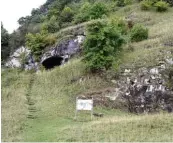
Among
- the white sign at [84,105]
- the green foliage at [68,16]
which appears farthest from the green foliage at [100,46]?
the green foliage at [68,16]

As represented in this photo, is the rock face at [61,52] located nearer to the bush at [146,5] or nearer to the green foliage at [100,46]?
the green foliage at [100,46]

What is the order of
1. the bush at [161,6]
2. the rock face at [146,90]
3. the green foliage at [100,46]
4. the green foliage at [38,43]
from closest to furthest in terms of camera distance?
the rock face at [146,90] → the green foliage at [100,46] → the green foliage at [38,43] → the bush at [161,6]

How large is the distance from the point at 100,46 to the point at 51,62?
43.8 feet

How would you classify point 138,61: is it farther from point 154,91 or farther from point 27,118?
point 27,118

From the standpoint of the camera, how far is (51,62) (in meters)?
43.1

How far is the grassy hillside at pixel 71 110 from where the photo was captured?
1778 centimetres

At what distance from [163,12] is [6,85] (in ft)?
79.8

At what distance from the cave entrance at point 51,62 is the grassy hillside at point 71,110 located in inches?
287

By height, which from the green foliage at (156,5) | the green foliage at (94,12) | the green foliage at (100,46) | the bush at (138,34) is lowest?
the green foliage at (100,46)

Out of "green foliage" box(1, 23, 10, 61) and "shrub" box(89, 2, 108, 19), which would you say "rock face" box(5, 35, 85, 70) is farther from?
"green foliage" box(1, 23, 10, 61)

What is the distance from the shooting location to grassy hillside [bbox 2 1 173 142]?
58.3 feet

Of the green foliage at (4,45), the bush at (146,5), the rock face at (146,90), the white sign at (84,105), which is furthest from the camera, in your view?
the green foliage at (4,45)

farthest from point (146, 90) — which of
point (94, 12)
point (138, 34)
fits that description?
point (94, 12)

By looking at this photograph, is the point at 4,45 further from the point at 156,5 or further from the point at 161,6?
the point at 161,6
